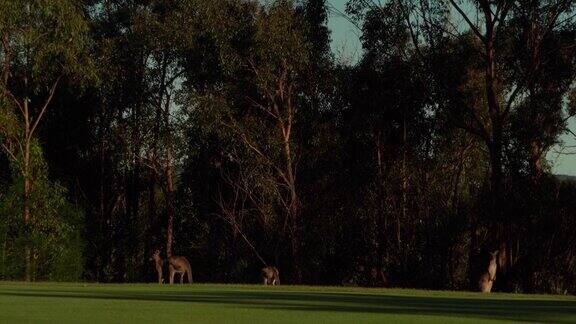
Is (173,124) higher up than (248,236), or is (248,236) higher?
(173,124)

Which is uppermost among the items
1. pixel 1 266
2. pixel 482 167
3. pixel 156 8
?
pixel 156 8

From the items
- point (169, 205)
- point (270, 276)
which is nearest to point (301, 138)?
point (169, 205)

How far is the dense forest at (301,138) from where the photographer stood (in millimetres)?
31000

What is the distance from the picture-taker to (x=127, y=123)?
128 ft

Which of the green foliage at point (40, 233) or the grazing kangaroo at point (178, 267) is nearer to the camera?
the grazing kangaroo at point (178, 267)

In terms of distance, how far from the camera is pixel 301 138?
35.4m

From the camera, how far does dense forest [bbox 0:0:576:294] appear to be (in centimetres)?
3100

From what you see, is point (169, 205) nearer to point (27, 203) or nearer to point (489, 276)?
point (27, 203)

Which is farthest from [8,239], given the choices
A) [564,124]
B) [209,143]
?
[564,124]

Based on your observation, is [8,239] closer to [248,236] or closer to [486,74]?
[248,236]

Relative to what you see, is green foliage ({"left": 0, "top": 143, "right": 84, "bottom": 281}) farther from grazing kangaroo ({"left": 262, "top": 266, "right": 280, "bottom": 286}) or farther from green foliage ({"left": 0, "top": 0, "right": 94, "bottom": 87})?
grazing kangaroo ({"left": 262, "top": 266, "right": 280, "bottom": 286})

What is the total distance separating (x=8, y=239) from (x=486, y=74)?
47.1 feet

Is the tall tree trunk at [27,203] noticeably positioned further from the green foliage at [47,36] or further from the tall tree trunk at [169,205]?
the tall tree trunk at [169,205]

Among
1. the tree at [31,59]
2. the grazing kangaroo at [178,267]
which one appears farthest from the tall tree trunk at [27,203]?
the grazing kangaroo at [178,267]
